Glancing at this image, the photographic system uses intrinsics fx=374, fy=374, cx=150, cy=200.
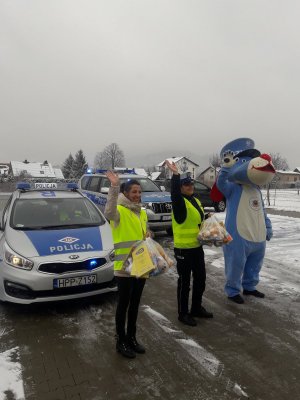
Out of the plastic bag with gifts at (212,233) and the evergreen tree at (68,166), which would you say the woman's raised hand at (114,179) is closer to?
the plastic bag with gifts at (212,233)

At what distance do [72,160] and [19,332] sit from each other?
7973 centimetres

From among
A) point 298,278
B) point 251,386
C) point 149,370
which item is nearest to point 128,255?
point 149,370

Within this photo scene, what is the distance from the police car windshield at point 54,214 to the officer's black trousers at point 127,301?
2.19 m

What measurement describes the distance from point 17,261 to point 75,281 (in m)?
0.78

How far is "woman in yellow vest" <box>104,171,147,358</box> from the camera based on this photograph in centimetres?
369

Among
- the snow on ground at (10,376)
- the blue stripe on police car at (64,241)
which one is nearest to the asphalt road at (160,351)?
the snow on ground at (10,376)

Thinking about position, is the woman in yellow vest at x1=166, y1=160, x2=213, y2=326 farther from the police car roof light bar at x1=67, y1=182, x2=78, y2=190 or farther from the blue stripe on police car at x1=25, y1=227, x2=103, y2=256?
the police car roof light bar at x1=67, y1=182, x2=78, y2=190

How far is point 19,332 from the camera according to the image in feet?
14.0

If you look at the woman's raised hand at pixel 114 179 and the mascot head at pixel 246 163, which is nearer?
the woman's raised hand at pixel 114 179

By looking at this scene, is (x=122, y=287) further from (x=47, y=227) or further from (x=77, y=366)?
(x=47, y=227)

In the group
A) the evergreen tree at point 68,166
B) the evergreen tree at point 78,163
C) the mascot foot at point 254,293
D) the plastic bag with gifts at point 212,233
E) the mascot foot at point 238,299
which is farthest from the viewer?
the evergreen tree at point 68,166

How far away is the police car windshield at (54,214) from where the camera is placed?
5691 mm

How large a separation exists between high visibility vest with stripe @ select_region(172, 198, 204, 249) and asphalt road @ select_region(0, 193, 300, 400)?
38.6 inches

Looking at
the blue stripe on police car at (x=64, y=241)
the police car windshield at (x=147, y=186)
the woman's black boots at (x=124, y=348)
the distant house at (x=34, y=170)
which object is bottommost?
the woman's black boots at (x=124, y=348)
